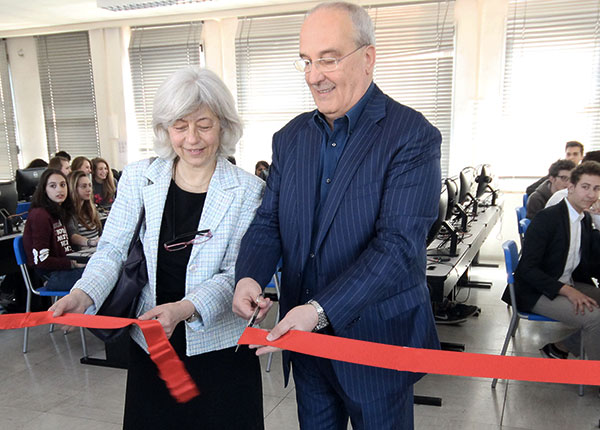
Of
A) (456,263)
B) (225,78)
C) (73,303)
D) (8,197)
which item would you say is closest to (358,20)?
(73,303)

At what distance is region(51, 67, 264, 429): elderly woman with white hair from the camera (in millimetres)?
1586

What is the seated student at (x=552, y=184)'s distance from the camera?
4.78 meters

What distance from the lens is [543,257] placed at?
11.2ft

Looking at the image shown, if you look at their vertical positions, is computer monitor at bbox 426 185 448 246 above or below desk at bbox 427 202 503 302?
above

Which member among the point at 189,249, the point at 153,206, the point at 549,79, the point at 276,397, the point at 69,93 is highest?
the point at 69,93

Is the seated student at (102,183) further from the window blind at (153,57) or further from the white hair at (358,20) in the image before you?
the white hair at (358,20)

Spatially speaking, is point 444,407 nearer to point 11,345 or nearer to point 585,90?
point 11,345

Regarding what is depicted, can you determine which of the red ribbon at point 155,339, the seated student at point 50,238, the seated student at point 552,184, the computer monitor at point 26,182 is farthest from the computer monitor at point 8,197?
the seated student at point 552,184

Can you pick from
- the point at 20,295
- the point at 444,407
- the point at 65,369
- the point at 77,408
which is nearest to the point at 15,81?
the point at 20,295

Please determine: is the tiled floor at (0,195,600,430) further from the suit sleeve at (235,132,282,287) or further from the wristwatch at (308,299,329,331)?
the wristwatch at (308,299,329,331)

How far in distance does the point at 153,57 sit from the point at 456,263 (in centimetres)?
Answer: 681

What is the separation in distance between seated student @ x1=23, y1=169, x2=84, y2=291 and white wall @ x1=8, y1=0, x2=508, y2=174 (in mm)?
4400

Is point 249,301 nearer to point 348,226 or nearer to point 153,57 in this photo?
point 348,226

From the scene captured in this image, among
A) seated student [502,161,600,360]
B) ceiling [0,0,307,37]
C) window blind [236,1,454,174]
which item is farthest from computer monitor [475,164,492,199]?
ceiling [0,0,307,37]
